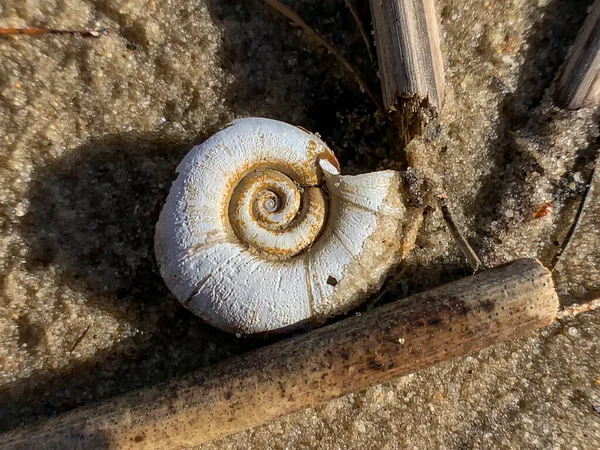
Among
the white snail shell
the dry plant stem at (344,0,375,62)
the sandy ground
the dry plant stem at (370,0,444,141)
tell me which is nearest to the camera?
the white snail shell

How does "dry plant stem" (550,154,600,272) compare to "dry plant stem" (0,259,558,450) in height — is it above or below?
above

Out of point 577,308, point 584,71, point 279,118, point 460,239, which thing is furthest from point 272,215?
point 584,71

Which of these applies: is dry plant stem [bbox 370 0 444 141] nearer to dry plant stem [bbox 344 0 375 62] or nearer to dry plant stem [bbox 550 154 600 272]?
dry plant stem [bbox 344 0 375 62]

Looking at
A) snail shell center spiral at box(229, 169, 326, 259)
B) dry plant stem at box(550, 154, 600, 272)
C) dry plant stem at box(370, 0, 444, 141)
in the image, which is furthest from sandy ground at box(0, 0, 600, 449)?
snail shell center spiral at box(229, 169, 326, 259)

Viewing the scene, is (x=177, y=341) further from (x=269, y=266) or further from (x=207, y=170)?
(x=207, y=170)

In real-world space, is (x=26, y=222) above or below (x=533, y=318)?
above

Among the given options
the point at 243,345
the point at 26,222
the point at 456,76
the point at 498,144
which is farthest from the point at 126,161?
the point at 498,144

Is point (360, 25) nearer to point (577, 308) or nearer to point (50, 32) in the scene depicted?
point (50, 32)
